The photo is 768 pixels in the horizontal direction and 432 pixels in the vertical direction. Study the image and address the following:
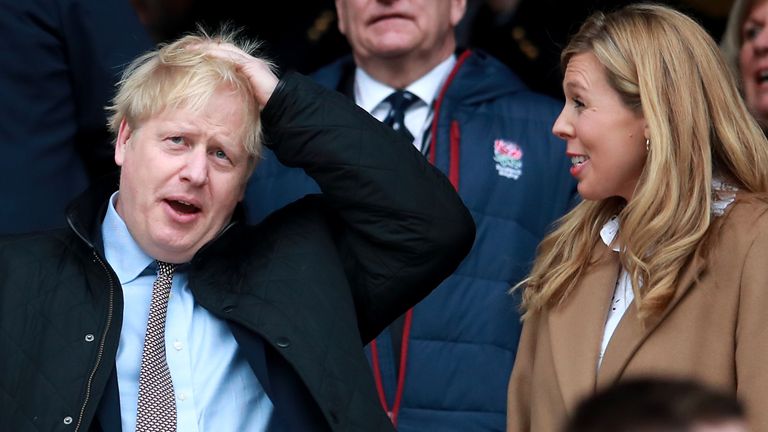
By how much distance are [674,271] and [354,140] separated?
0.78 metres

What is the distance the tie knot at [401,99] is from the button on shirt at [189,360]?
1.61 m

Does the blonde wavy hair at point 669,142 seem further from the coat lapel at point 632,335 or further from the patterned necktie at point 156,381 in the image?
the patterned necktie at point 156,381

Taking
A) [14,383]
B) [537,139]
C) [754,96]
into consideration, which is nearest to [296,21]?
[537,139]

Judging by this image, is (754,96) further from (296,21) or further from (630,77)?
(296,21)

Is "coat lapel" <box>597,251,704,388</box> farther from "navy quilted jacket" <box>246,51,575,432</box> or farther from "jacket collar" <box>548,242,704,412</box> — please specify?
"navy quilted jacket" <box>246,51,575,432</box>

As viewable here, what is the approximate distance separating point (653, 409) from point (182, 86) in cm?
174

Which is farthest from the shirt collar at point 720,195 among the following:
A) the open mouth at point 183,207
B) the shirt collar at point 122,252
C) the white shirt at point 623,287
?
the shirt collar at point 122,252

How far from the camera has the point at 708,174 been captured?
3516mm

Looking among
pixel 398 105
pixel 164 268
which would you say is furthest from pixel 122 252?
pixel 398 105

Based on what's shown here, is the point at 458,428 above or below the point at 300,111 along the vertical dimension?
below

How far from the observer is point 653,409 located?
1980 millimetres

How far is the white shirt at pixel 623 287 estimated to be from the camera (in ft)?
11.6

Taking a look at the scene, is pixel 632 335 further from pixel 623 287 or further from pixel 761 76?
pixel 761 76

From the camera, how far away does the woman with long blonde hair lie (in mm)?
3408
